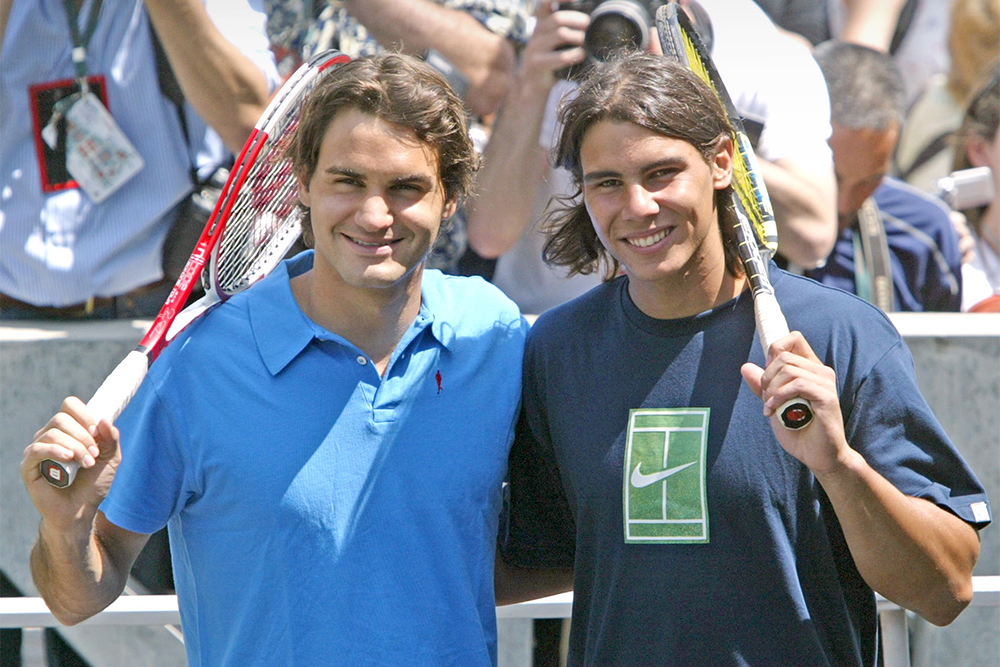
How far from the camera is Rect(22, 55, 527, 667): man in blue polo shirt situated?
2.12 meters

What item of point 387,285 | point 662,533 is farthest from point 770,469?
point 387,285

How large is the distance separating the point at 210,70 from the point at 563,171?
3.75 ft

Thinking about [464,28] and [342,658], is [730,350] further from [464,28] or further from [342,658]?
[464,28]

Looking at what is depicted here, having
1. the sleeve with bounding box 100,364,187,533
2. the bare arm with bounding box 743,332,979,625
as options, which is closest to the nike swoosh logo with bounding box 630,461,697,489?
the bare arm with bounding box 743,332,979,625

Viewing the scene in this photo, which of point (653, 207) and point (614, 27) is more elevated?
point (653, 207)

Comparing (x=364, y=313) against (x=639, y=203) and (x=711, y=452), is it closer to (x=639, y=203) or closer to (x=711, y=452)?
(x=639, y=203)

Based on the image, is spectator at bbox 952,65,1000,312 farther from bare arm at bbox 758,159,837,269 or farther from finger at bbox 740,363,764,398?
finger at bbox 740,363,764,398

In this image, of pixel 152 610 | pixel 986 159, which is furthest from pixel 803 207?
pixel 152 610

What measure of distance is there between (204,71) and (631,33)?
1.32 metres

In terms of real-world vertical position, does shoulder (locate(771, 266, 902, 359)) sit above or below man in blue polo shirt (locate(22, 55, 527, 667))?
above

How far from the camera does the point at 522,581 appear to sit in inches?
97.3

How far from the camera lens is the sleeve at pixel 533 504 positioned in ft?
7.72

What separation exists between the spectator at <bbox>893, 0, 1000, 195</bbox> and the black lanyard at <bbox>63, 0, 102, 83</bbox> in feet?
10.7

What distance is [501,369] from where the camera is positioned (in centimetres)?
235
